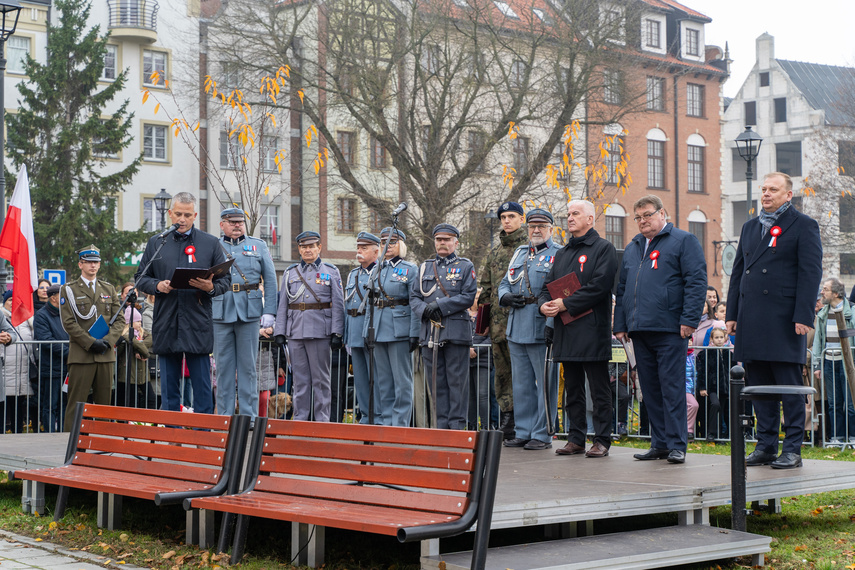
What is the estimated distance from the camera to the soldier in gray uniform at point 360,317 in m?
12.1

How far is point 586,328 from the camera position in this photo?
364 inches

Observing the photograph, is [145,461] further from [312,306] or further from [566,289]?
[312,306]

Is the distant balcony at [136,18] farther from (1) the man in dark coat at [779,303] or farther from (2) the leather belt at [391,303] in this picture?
(1) the man in dark coat at [779,303]

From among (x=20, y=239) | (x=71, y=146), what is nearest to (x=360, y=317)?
(x=20, y=239)

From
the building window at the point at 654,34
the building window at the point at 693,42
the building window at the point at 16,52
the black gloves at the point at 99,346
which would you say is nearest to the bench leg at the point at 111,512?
the black gloves at the point at 99,346

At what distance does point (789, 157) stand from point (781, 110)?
2850mm

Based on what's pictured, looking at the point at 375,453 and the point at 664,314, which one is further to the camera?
the point at 664,314

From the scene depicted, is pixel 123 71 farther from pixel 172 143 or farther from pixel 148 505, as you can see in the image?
pixel 148 505

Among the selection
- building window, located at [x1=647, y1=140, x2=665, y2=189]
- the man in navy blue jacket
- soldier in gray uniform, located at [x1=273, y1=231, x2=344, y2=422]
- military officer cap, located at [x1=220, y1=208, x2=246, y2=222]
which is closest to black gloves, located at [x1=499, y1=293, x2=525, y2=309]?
the man in navy blue jacket

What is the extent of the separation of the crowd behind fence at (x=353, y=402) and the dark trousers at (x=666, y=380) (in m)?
4.30

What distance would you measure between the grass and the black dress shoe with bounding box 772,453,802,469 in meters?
0.44

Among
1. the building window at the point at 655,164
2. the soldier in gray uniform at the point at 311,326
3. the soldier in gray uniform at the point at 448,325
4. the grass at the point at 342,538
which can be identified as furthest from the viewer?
the building window at the point at 655,164

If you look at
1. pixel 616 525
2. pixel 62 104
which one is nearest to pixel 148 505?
pixel 616 525

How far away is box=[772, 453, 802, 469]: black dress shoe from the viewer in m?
8.16
